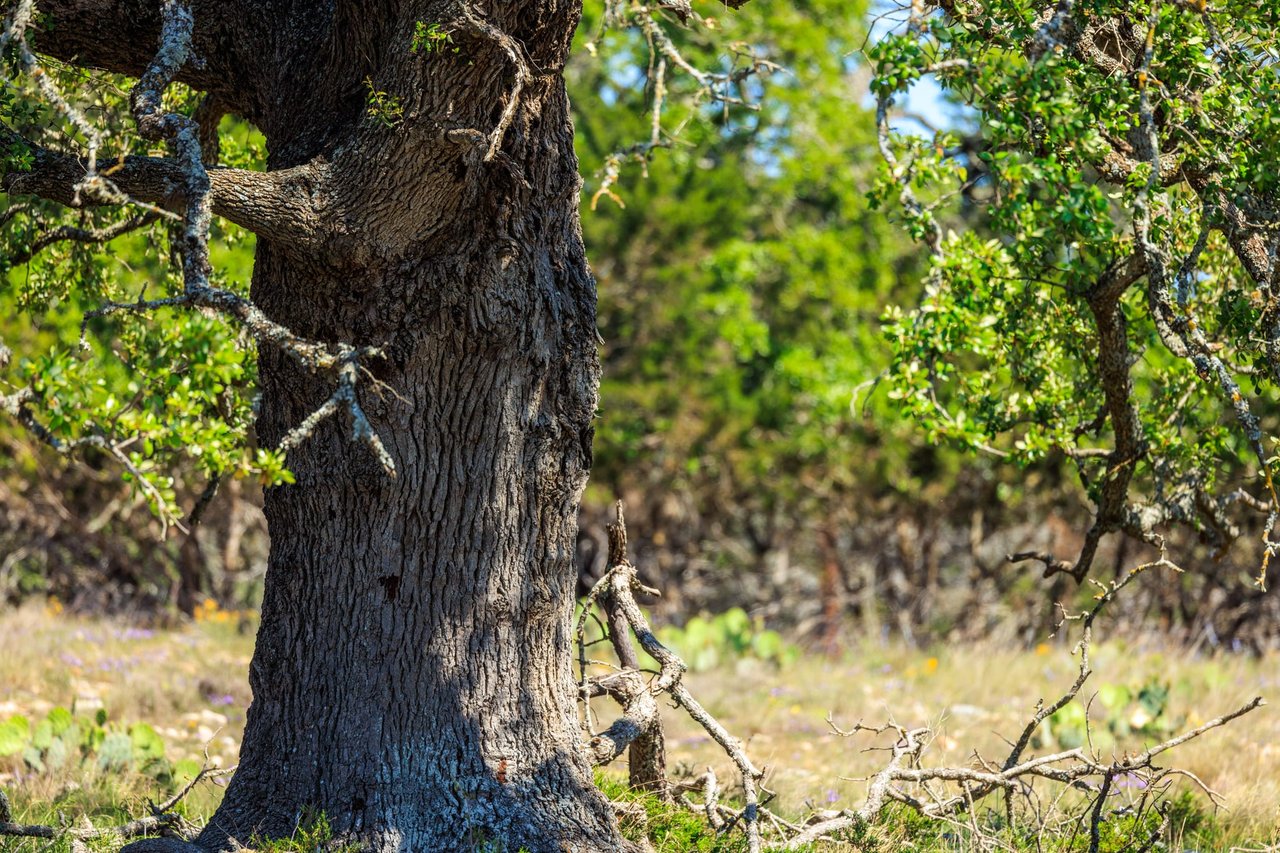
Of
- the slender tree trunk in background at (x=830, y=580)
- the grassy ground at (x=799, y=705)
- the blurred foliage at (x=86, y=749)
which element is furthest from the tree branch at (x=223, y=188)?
the slender tree trunk in background at (x=830, y=580)

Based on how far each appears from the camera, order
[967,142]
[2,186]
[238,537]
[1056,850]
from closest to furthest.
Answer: [2,186]
[1056,850]
[238,537]
[967,142]

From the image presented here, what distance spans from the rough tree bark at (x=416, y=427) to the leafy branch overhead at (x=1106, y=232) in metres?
1.37

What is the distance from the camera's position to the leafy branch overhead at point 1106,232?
393cm

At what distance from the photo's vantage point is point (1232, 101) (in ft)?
13.3

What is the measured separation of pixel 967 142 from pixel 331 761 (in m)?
11.5

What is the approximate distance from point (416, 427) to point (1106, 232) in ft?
7.78

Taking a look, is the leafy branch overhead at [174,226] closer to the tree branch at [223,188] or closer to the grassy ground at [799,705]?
the tree branch at [223,188]

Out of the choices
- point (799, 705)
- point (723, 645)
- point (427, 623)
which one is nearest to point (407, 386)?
point (427, 623)

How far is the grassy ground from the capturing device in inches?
216

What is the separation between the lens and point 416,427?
4.04 meters

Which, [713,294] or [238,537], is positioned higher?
[713,294]

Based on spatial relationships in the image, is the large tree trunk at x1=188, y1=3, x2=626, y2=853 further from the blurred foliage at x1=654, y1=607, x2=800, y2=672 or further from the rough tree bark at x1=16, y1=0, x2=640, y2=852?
the blurred foliage at x1=654, y1=607, x2=800, y2=672

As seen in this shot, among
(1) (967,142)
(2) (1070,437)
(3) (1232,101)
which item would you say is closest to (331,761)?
(2) (1070,437)

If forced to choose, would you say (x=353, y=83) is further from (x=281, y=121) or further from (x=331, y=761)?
(x=331, y=761)
